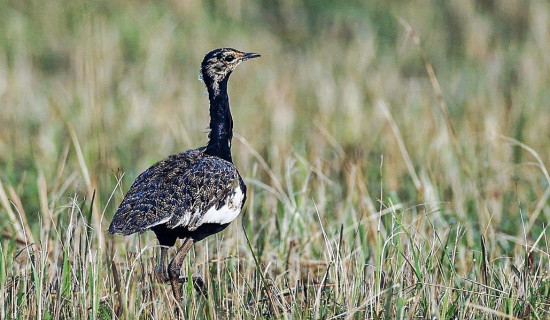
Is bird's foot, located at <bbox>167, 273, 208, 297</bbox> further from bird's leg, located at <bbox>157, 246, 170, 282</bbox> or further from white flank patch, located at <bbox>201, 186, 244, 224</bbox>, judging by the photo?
white flank patch, located at <bbox>201, 186, 244, 224</bbox>

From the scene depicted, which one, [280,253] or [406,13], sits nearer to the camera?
[280,253]

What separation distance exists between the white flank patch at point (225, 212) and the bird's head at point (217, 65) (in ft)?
2.31

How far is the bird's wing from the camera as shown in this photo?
3951mm

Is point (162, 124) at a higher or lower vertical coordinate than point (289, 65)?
lower

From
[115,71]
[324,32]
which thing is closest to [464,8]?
[324,32]

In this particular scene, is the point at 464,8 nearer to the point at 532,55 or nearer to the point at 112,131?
the point at 532,55

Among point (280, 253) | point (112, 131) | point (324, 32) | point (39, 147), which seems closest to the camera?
point (280, 253)

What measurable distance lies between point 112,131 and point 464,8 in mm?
6214

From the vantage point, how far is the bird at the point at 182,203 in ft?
13.1

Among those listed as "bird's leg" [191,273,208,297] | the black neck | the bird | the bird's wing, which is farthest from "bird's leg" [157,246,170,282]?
the black neck

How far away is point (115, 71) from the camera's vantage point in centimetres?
988

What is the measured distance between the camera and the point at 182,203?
13.5 ft

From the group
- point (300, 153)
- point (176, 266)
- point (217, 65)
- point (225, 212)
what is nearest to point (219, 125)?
point (217, 65)

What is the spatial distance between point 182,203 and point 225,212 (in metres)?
0.23
